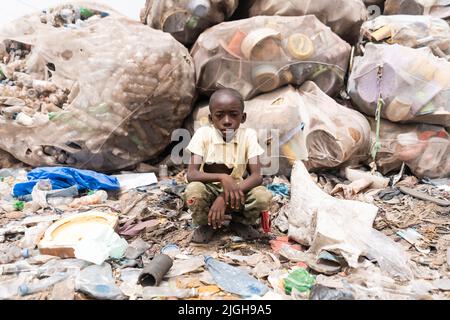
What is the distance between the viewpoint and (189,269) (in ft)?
5.49

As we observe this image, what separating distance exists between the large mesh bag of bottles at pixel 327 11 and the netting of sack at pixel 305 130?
767mm

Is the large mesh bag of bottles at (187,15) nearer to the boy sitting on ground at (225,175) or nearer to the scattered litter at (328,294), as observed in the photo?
the boy sitting on ground at (225,175)

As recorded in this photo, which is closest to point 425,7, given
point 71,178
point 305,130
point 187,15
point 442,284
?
point 305,130

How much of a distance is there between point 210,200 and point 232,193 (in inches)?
6.8

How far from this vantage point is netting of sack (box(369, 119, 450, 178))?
2.97 metres

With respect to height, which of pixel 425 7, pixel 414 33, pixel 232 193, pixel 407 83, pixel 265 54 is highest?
pixel 425 7

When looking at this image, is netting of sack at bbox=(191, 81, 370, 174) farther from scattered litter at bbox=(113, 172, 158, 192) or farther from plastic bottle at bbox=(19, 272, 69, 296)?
plastic bottle at bbox=(19, 272, 69, 296)

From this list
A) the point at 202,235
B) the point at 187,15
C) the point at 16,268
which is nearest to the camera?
the point at 16,268

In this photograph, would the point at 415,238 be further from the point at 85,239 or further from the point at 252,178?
the point at 85,239

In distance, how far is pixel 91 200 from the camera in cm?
252

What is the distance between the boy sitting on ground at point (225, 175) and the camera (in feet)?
6.02

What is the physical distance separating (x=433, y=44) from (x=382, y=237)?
2135mm

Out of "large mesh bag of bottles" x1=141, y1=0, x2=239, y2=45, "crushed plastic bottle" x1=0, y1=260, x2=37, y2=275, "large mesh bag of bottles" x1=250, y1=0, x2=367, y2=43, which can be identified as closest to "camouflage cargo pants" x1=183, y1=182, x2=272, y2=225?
"crushed plastic bottle" x1=0, y1=260, x2=37, y2=275

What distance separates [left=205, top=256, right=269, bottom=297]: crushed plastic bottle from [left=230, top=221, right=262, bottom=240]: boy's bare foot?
334 mm
